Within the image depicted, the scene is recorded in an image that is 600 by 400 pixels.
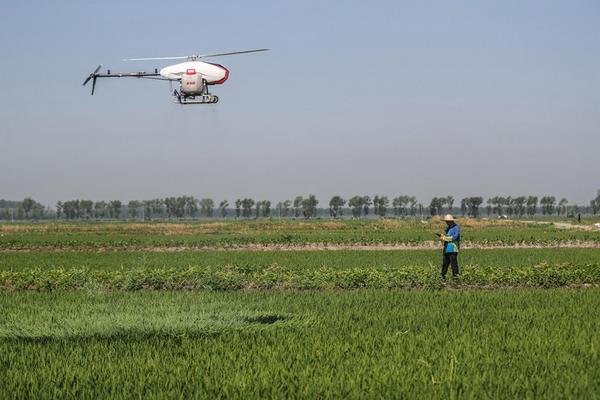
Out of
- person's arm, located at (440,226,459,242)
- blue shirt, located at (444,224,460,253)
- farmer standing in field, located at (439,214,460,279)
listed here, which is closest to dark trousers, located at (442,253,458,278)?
farmer standing in field, located at (439,214,460,279)

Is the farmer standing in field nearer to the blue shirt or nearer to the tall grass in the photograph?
the blue shirt

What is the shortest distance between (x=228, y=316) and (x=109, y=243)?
114 feet

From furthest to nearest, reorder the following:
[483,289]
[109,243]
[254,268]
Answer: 1. [109,243]
2. [254,268]
3. [483,289]

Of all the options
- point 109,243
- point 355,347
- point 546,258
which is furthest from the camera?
point 109,243

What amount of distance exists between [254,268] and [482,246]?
23657 mm

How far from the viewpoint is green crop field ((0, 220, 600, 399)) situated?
318 inches

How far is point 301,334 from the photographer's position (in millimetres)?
11422

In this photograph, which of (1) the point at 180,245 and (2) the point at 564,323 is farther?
(1) the point at 180,245

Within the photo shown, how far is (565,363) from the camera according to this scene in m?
8.98

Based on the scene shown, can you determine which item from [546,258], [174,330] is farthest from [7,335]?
[546,258]

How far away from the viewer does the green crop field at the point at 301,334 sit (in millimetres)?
8086

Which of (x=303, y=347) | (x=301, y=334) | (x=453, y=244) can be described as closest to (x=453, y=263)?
(x=453, y=244)

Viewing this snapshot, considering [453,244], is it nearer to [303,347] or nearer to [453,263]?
[453,263]

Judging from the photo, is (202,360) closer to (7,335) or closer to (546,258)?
(7,335)
